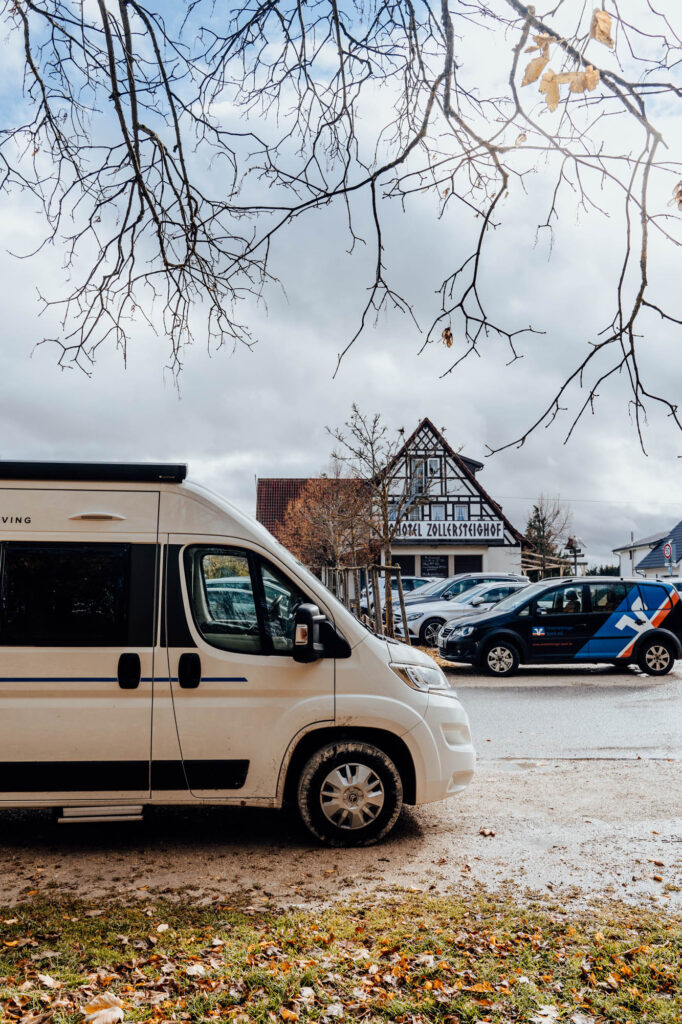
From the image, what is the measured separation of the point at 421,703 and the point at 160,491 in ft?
7.24

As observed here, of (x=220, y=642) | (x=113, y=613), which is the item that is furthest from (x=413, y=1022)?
(x=113, y=613)

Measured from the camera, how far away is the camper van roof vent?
216 inches

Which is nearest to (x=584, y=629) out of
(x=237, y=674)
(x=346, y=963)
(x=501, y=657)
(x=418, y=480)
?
(x=501, y=657)

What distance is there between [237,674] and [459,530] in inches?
1482

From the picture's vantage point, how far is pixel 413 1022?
10.9 feet

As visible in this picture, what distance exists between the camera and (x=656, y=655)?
14727 millimetres

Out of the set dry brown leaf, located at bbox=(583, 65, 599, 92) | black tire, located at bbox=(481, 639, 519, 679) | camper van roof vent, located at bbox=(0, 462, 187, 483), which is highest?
dry brown leaf, located at bbox=(583, 65, 599, 92)

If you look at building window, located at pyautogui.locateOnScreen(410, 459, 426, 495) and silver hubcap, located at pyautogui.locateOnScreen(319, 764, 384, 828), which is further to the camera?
building window, located at pyautogui.locateOnScreen(410, 459, 426, 495)

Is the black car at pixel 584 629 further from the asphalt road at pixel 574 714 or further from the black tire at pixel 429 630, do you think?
the black tire at pixel 429 630

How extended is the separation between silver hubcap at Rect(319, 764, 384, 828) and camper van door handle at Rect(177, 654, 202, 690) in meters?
1.05

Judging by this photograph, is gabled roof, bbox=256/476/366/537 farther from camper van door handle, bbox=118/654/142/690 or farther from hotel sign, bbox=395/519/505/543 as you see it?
camper van door handle, bbox=118/654/142/690

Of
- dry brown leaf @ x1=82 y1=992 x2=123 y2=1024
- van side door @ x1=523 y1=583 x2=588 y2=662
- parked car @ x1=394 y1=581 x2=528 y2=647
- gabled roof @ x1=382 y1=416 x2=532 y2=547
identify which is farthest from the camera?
gabled roof @ x1=382 y1=416 x2=532 y2=547

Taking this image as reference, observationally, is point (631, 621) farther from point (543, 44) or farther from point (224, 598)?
point (543, 44)

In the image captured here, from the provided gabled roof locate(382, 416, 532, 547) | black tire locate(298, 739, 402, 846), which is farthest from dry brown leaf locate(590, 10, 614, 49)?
gabled roof locate(382, 416, 532, 547)
